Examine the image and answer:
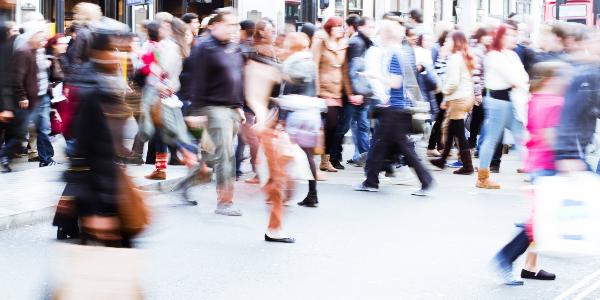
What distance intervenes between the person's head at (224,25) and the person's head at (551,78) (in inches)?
129

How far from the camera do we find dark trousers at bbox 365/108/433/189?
11.4m

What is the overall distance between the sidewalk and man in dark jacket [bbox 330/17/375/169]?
2201mm

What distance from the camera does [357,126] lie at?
14227 mm

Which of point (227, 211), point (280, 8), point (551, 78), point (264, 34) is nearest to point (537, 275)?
point (551, 78)

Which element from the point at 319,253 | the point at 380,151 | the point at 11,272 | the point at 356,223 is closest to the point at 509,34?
the point at 380,151

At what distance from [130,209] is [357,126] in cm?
945

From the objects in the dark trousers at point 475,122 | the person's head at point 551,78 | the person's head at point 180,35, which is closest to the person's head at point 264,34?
the person's head at point 180,35

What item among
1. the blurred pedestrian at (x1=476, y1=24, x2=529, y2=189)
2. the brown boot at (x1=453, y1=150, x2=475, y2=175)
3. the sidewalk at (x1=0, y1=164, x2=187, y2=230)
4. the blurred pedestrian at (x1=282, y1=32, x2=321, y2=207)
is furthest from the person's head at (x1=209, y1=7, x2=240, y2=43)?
the brown boot at (x1=453, y1=150, x2=475, y2=175)

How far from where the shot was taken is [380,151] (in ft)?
38.0

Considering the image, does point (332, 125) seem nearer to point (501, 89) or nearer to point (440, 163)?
point (440, 163)

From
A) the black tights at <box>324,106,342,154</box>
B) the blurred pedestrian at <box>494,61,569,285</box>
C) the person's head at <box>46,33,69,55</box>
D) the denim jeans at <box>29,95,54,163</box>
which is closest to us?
the blurred pedestrian at <box>494,61,569,285</box>

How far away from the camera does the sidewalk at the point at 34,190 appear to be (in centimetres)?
930

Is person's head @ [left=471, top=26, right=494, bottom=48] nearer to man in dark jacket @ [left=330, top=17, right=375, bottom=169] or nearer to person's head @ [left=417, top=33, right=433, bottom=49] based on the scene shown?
person's head @ [left=417, top=33, right=433, bottom=49]

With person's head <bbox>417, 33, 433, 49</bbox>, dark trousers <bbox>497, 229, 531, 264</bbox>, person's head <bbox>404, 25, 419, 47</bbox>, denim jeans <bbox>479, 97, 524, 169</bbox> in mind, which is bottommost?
dark trousers <bbox>497, 229, 531, 264</bbox>
